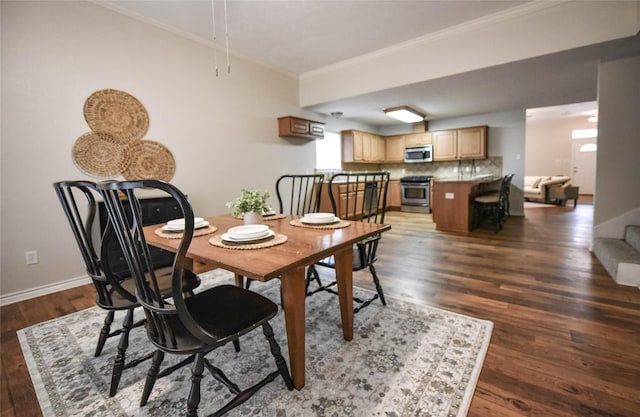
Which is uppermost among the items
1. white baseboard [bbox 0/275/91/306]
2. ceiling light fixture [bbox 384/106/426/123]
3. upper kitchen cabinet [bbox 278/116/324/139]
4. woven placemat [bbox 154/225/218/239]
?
ceiling light fixture [bbox 384/106/426/123]

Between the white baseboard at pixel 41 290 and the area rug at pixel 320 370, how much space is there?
0.71 metres

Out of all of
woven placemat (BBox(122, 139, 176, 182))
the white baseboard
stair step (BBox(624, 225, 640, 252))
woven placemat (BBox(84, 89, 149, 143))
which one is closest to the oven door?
stair step (BBox(624, 225, 640, 252))

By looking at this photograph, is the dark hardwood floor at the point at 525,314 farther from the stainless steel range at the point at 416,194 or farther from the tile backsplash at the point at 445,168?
the tile backsplash at the point at 445,168

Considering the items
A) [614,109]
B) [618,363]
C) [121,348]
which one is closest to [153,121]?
[121,348]

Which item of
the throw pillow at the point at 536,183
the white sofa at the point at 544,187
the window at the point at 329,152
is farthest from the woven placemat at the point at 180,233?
the throw pillow at the point at 536,183

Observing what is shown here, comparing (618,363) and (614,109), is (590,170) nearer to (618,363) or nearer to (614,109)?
(614,109)

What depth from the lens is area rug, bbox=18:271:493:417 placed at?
50.7 inches

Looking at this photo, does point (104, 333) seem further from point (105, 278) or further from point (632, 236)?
point (632, 236)

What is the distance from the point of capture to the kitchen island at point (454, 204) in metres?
4.64

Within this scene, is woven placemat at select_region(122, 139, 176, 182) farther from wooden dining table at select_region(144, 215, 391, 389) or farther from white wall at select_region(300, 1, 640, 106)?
white wall at select_region(300, 1, 640, 106)

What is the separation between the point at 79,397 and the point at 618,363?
8.88 feet

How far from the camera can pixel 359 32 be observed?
3367mm

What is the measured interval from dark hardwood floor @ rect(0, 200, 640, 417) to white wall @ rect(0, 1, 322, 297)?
509 mm

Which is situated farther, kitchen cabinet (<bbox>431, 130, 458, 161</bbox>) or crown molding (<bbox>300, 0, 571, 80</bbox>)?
kitchen cabinet (<bbox>431, 130, 458, 161</bbox>)
